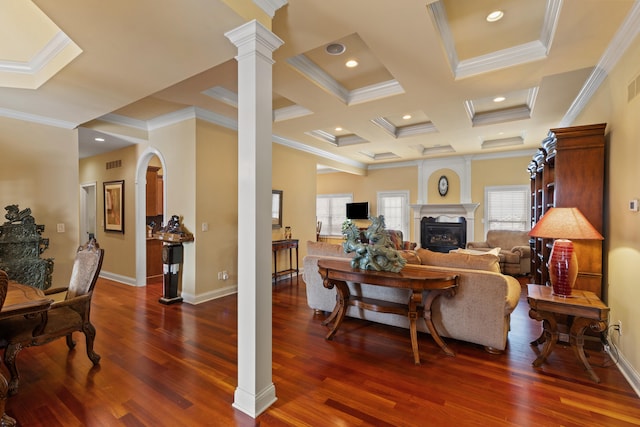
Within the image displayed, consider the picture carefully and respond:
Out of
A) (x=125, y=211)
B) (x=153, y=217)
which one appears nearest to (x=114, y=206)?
(x=125, y=211)

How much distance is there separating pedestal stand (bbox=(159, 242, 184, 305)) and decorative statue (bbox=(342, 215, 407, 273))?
8.50ft

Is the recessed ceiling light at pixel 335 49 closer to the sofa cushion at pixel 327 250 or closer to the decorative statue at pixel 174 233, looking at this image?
the sofa cushion at pixel 327 250

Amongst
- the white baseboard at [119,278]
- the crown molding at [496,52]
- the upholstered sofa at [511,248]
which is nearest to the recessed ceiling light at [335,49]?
the crown molding at [496,52]

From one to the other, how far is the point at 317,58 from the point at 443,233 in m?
6.40

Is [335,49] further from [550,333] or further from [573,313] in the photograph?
[550,333]

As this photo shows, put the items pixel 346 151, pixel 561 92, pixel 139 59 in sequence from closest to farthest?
pixel 139 59 → pixel 561 92 → pixel 346 151

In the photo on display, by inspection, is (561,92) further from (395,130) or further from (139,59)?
(139,59)

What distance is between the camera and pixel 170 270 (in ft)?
14.3

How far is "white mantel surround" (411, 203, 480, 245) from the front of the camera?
310 inches

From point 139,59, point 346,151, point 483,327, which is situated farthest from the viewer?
point 346,151

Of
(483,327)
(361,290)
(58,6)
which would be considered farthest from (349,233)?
(58,6)

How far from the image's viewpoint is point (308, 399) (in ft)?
7.06

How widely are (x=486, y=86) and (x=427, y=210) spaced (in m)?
5.22

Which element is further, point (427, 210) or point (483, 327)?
point (427, 210)
